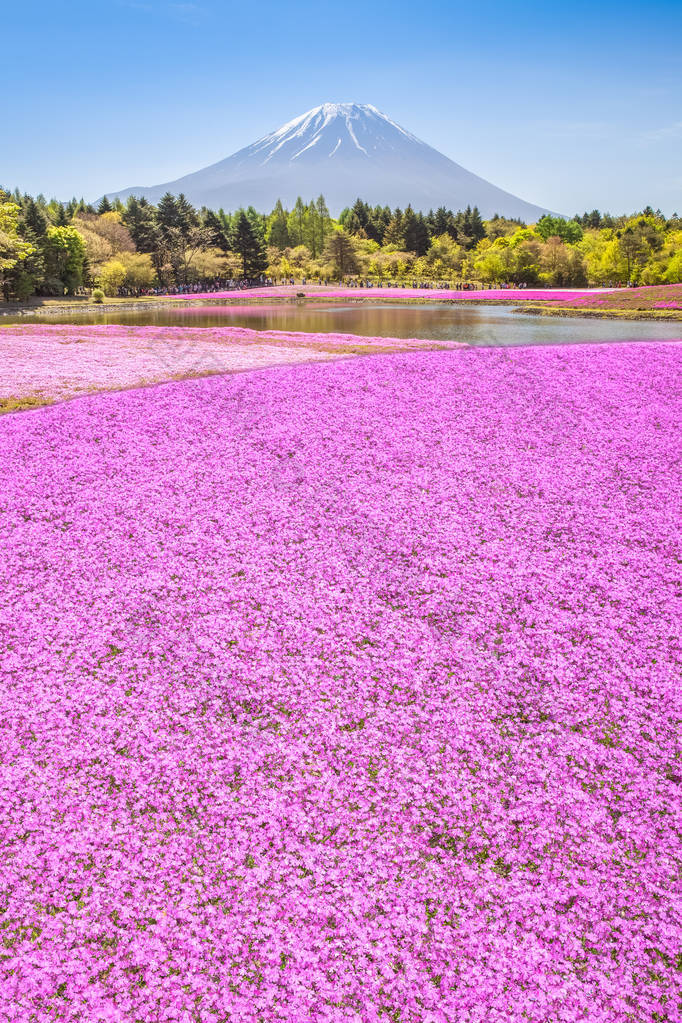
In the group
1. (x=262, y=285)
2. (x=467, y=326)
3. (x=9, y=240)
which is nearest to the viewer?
(x=467, y=326)

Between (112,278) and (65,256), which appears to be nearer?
(112,278)

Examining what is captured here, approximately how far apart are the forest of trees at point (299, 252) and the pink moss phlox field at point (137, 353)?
30799mm

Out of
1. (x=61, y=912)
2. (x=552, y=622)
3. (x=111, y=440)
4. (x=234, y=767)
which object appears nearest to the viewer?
(x=61, y=912)

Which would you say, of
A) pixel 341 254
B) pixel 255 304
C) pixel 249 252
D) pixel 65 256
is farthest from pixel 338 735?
pixel 249 252

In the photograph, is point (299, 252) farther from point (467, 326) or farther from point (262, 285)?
point (467, 326)

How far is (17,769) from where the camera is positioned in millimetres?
5816

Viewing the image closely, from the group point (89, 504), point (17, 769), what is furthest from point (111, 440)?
point (17, 769)

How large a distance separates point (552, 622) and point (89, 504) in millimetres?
8307

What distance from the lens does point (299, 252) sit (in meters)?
125

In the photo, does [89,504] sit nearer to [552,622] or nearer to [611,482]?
[552,622]

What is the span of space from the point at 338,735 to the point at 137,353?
986 inches

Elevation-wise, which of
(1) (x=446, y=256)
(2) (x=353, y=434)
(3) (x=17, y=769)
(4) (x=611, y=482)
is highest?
(1) (x=446, y=256)

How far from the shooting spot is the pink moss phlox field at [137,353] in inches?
794

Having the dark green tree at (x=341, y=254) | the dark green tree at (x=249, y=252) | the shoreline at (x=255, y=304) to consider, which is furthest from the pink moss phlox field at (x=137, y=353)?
the dark green tree at (x=341, y=254)
